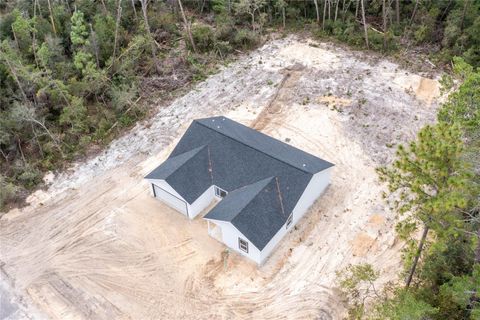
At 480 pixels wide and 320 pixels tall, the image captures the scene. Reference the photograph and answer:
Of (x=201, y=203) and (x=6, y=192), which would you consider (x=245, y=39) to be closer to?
(x=201, y=203)

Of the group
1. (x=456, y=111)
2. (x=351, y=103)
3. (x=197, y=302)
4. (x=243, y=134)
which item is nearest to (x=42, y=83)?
(x=243, y=134)

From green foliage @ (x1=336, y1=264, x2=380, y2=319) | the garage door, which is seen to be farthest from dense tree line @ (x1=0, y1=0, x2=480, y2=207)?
green foliage @ (x1=336, y1=264, x2=380, y2=319)

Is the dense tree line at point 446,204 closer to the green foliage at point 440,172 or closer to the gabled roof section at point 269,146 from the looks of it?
the green foliage at point 440,172

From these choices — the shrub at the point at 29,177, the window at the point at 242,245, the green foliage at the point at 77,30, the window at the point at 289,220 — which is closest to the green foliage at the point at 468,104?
the window at the point at 289,220

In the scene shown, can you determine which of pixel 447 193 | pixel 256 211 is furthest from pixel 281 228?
pixel 447 193

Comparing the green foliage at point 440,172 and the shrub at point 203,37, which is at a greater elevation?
the green foliage at point 440,172
